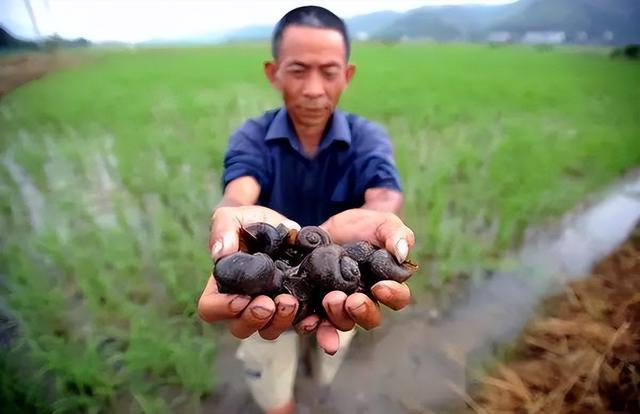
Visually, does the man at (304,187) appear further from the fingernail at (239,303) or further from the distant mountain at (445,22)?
the distant mountain at (445,22)

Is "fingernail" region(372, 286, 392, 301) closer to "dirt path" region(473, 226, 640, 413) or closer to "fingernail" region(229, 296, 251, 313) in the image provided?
"fingernail" region(229, 296, 251, 313)

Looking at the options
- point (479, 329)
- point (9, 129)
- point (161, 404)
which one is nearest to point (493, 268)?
point (479, 329)

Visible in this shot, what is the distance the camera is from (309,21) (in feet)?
2.80

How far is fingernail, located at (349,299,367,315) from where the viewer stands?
0.67 m

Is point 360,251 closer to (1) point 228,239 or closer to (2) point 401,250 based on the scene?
(2) point 401,250

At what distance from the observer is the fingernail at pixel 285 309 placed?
2.20 ft

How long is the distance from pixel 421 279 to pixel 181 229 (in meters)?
0.88

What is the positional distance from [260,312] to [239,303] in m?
0.04

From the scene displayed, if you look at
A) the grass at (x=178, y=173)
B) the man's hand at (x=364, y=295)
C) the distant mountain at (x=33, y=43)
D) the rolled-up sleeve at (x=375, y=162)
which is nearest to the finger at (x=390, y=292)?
the man's hand at (x=364, y=295)

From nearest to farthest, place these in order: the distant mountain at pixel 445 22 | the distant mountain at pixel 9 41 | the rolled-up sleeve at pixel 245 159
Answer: the rolled-up sleeve at pixel 245 159 → the distant mountain at pixel 9 41 → the distant mountain at pixel 445 22

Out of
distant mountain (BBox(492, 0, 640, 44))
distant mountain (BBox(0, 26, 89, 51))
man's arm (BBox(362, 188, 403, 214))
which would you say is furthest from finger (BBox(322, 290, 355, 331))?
distant mountain (BBox(492, 0, 640, 44))

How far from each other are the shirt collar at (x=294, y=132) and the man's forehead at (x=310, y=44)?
0.52ft

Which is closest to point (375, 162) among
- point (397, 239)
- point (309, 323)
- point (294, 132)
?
point (294, 132)

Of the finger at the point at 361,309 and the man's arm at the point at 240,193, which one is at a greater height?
the man's arm at the point at 240,193
